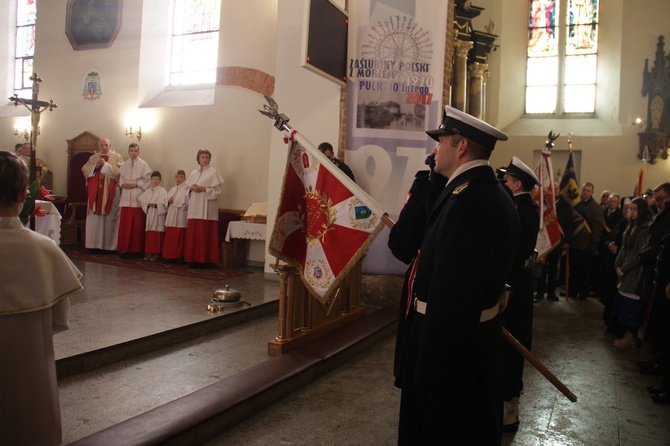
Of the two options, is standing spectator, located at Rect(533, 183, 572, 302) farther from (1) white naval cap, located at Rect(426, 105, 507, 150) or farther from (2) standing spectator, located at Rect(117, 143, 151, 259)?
(2) standing spectator, located at Rect(117, 143, 151, 259)

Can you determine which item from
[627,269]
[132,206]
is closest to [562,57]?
[627,269]

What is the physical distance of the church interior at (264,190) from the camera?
346 cm

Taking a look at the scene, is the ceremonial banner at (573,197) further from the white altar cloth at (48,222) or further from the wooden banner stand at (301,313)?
the white altar cloth at (48,222)

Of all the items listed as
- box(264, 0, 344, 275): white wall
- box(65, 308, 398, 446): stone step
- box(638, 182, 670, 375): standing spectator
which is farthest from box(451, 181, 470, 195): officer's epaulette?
box(264, 0, 344, 275): white wall

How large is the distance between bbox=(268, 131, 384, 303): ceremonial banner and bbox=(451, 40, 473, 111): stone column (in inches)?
251

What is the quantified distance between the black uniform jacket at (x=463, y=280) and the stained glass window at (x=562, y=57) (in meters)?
11.3

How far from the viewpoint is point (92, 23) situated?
11.7 m

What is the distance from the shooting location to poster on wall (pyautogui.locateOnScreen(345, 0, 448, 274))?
6.64 meters

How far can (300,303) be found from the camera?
4.68m

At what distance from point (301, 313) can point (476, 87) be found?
7386 mm

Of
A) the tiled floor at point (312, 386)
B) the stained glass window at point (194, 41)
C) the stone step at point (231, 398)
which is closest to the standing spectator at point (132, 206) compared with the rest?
the stained glass window at point (194, 41)

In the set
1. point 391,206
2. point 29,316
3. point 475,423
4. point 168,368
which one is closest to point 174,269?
point 391,206

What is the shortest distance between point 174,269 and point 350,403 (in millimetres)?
5136

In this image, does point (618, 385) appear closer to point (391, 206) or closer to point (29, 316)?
point (391, 206)
